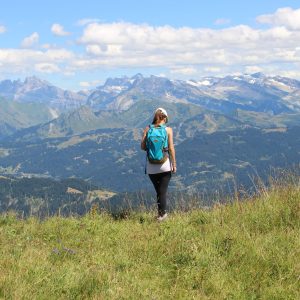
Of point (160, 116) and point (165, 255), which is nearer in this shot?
point (165, 255)

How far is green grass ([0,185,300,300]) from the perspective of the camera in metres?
5.51

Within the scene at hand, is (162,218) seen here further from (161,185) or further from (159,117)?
(159,117)

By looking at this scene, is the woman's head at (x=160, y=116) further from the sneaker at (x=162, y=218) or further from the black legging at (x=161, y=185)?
the sneaker at (x=162, y=218)

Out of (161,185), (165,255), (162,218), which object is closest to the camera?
(165,255)

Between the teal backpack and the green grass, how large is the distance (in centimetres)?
163

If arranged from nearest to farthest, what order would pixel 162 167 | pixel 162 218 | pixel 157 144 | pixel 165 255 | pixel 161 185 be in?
pixel 165 255 → pixel 162 218 → pixel 157 144 → pixel 162 167 → pixel 161 185

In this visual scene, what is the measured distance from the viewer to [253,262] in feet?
20.6

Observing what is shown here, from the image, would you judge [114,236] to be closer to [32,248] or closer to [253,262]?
[32,248]

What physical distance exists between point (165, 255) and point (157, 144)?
3.79m

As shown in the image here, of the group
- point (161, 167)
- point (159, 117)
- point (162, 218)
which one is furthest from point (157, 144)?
point (162, 218)

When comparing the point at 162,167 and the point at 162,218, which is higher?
the point at 162,167

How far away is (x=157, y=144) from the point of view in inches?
404

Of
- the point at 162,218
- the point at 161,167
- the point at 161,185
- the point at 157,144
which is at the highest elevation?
the point at 157,144

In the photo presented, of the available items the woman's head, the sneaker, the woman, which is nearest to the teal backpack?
the woman
